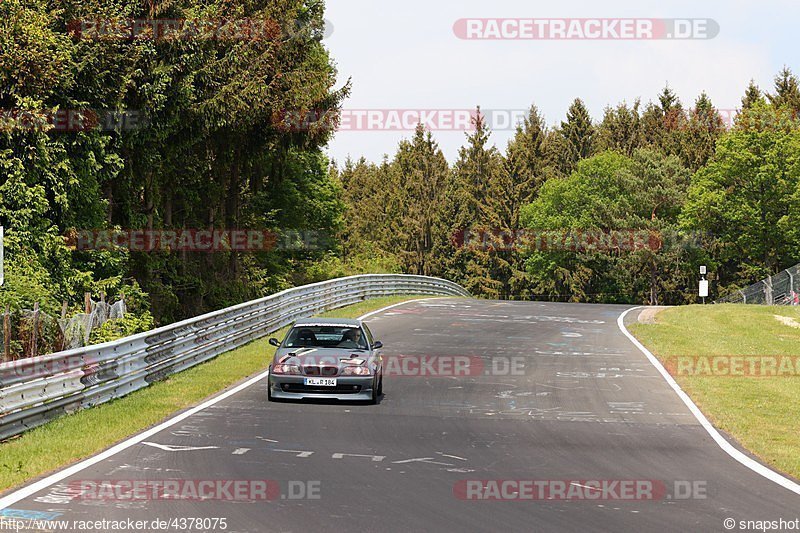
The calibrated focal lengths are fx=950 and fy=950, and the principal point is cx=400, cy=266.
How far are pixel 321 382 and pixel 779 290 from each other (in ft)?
136

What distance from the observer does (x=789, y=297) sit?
4938 cm

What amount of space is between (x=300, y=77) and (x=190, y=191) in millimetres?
8599

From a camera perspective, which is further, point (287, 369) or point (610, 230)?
point (610, 230)

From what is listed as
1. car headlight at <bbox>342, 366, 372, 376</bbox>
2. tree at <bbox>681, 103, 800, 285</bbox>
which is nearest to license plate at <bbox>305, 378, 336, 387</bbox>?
car headlight at <bbox>342, 366, 372, 376</bbox>

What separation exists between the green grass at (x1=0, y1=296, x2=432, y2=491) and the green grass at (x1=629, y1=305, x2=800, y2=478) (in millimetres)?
8264

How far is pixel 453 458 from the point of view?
1128cm

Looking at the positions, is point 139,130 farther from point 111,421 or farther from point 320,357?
point 111,421

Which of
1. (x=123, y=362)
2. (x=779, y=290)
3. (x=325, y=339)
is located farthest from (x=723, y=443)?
(x=779, y=290)

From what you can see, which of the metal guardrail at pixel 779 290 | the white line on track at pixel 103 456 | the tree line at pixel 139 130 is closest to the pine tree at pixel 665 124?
the metal guardrail at pixel 779 290

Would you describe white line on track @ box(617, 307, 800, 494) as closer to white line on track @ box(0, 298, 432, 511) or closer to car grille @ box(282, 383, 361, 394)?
car grille @ box(282, 383, 361, 394)

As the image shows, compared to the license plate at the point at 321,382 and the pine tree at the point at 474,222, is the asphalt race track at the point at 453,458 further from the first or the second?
the pine tree at the point at 474,222

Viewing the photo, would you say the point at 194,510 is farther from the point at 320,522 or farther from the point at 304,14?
the point at 304,14

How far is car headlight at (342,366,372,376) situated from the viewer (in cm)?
1589

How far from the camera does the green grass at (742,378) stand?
13.4 meters
